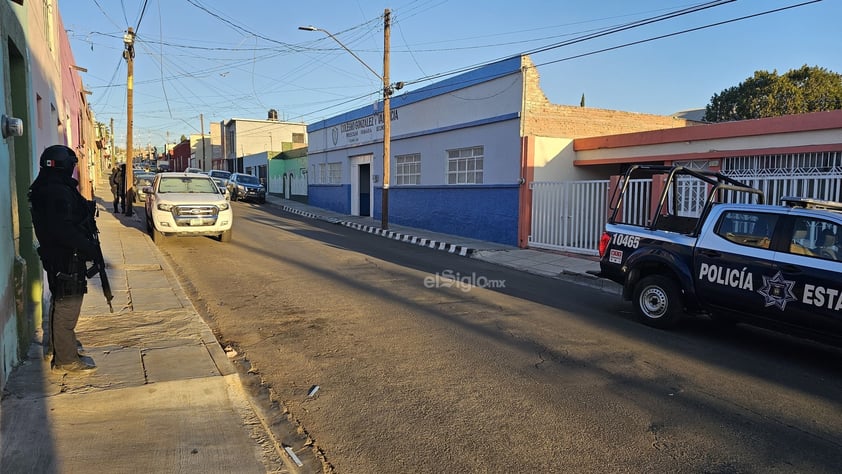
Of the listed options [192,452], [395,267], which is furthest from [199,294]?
[192,452]

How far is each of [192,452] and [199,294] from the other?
539 cm

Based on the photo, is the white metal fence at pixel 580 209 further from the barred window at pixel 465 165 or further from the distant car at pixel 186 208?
the distant car at pixel 186 208

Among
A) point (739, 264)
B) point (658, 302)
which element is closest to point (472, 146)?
point (658, 302)

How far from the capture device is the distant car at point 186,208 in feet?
42.2

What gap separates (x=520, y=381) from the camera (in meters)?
4.94

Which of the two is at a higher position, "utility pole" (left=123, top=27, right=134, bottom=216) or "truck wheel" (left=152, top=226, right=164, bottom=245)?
"utility pole" (left=123, top=27, right=134, bottom=216)

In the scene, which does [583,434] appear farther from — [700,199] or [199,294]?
[700,199]

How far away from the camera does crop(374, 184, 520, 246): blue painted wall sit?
15852 millimetres

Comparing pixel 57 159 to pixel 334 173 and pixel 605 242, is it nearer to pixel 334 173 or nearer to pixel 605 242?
pixel 605 242

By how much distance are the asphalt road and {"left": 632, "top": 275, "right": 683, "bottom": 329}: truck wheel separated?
219 mm

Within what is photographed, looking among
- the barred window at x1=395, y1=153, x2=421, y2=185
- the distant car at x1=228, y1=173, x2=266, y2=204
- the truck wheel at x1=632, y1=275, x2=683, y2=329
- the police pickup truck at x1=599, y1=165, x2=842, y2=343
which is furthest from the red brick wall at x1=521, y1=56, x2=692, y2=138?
the distant car at x1=228, y1=173, x2=266, y2=204

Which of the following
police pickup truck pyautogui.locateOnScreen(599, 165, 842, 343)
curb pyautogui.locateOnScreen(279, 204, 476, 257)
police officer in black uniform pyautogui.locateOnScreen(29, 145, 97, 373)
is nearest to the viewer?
police officer in black uniform pyautogui.locateOnScreen(29, 145, 97, 373)

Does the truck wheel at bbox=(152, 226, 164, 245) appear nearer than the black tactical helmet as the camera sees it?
No

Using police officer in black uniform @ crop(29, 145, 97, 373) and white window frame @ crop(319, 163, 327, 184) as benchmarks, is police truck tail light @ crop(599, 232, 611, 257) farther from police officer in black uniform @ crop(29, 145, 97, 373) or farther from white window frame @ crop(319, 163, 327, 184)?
white window frame @ crop(319, 163, 327, 184)
